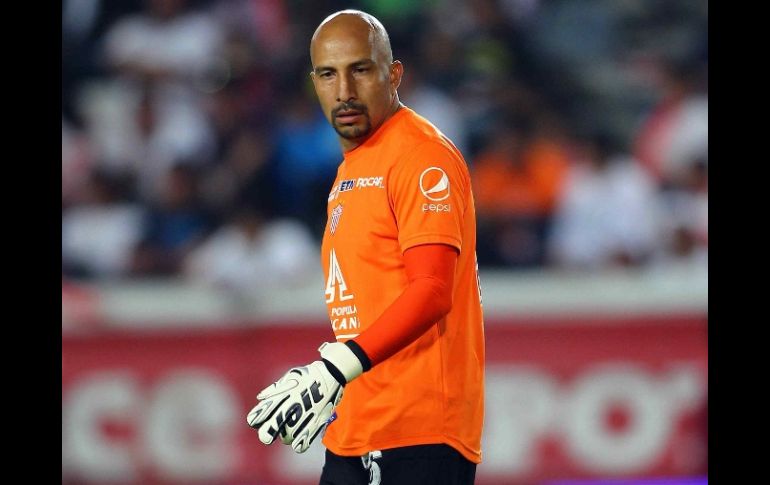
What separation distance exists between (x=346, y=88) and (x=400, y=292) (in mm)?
728

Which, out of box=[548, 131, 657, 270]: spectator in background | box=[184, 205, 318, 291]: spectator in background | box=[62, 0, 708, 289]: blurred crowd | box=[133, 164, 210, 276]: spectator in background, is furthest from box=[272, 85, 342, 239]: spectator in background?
box=[548, 131, 657, 270]: spectator in background

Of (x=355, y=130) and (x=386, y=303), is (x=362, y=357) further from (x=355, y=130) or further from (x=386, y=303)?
(x=355, y=130)

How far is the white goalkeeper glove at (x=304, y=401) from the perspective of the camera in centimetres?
355

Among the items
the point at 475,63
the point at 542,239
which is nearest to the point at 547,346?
the point at 542,239

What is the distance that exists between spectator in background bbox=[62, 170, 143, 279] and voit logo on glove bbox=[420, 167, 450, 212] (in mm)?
5499

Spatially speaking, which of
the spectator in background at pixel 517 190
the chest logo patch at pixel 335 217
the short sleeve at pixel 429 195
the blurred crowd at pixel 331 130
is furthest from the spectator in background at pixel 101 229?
the short sleeve at pixel 429 195

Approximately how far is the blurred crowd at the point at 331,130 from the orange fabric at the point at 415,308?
4.85m

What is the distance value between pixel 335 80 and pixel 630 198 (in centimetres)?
553

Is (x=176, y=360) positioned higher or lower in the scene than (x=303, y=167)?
lower

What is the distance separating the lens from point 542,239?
8906 millimetres

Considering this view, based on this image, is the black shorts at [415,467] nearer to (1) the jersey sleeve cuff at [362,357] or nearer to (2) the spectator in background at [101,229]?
(1) the jersey sleeve cuff at [362,357]

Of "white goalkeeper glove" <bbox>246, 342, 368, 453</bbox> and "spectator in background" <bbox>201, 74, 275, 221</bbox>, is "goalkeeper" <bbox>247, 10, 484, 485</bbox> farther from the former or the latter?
"spectator in background" <bbox>201, 74, 275, 221</bbox>

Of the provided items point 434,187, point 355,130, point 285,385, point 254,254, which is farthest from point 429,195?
point 254,254
